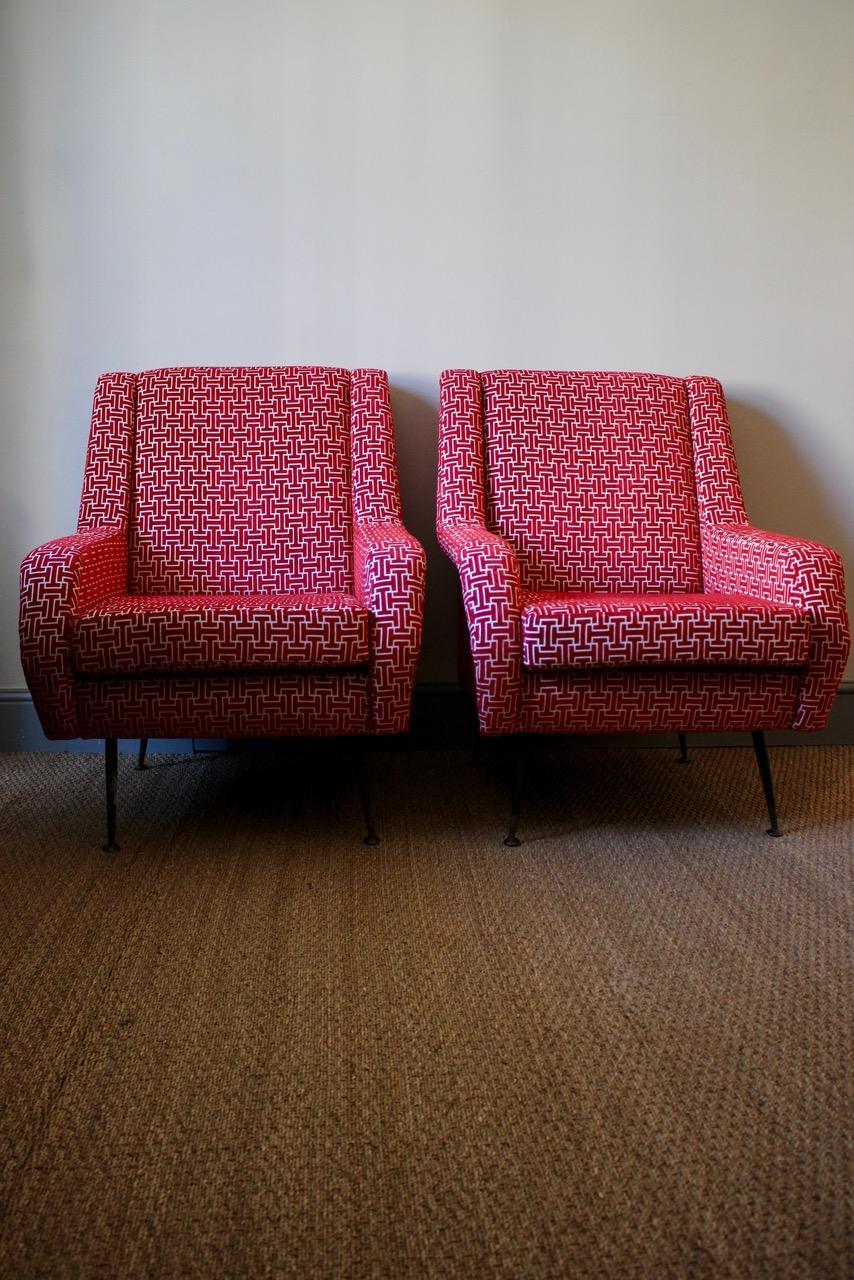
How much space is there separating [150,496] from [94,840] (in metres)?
0.81

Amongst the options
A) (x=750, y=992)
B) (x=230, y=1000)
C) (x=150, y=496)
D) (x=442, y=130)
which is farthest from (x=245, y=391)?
(x=750, y=992)

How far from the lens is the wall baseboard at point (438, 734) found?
2359mm

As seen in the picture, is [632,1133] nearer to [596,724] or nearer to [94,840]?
[596,724]

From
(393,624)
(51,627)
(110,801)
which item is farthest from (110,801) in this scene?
(393,624)

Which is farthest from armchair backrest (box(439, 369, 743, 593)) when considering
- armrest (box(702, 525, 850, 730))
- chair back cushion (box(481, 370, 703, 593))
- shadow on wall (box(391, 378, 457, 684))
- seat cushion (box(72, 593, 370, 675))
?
seat cushion (box(72, 593, 370, 675))

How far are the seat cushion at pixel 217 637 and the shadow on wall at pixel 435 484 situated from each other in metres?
0.79

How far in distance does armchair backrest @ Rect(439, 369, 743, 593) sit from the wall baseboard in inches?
17.5

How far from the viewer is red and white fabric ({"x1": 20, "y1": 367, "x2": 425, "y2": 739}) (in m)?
1.62

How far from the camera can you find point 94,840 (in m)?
1.75

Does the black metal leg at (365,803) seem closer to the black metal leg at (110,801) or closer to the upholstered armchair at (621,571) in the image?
the upholstered armchair at (621,571)

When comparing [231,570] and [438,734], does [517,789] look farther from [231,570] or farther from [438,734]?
[231,570]

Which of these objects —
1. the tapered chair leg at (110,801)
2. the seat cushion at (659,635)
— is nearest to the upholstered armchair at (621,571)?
the seat cushion at (659,635)

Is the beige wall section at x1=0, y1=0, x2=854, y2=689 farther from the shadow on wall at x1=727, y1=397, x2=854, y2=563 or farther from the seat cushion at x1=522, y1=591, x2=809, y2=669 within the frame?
the seat cushion at x1=522, y1=591, x2=809, y2=669

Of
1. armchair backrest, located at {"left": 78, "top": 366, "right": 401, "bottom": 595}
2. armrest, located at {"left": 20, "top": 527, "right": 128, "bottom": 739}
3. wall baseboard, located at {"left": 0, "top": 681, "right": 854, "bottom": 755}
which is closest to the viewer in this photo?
armrest, located at {"left": 20, "top": 527, "right": 128, "bottom": 739}
